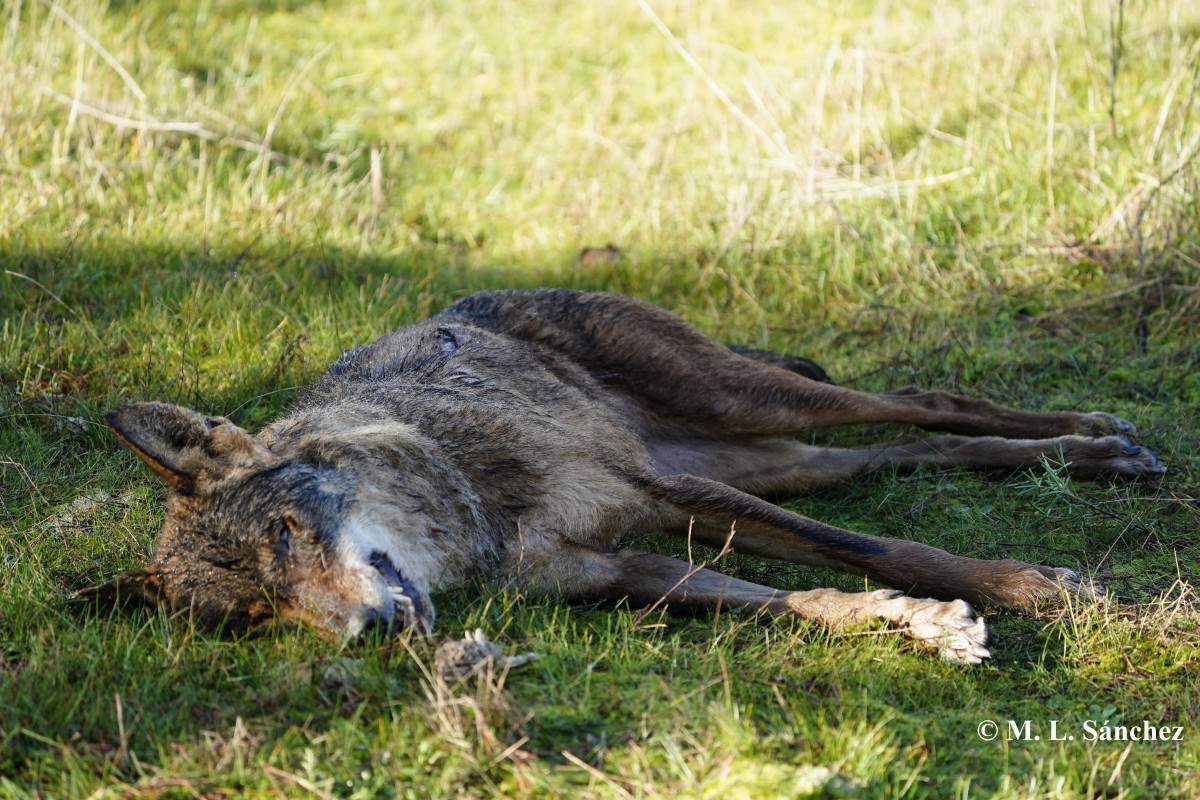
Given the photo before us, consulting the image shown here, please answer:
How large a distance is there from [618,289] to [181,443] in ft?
12.8

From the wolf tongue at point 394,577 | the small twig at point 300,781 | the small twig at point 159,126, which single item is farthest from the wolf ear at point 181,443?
the small twig at point 159,126

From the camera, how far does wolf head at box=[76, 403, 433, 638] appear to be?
3.08m

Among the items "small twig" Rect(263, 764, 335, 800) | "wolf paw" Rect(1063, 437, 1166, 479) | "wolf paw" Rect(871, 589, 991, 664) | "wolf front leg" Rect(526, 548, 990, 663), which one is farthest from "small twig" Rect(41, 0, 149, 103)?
"wolf paw" Rect(1063, 437, 1166, 479)

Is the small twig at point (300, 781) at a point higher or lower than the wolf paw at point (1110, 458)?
lower

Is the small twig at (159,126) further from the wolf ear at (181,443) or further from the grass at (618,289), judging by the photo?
the wolf ear at (181,443)

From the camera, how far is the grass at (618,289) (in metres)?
2.70

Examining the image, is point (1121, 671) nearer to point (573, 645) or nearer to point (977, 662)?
point (977, 662)

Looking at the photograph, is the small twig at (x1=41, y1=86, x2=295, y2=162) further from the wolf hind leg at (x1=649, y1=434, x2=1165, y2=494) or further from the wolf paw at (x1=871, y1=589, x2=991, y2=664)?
the wolf paw at (x1=871, y1=589, x2=991, y2=664)

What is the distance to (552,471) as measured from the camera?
12.6ft

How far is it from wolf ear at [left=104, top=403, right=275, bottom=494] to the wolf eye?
1306 millimetres

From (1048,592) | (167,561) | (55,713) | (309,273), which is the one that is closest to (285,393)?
(309,273)

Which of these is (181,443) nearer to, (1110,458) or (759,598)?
(759,598)

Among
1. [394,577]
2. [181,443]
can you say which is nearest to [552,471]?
[394,577]

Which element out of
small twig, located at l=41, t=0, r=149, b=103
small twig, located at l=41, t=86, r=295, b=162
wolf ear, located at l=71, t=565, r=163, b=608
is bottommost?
wolf ear, located at l=71, t=565, r=163, b=608
